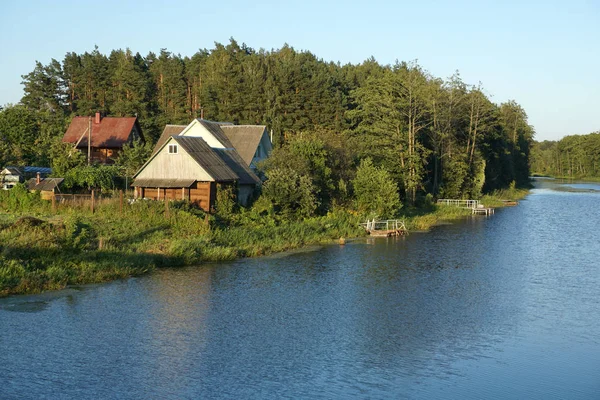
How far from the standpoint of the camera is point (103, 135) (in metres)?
66.0

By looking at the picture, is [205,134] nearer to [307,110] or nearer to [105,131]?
[105,131]

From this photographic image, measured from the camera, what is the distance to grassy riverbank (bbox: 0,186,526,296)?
27.2 metres

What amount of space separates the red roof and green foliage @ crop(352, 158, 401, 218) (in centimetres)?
2641

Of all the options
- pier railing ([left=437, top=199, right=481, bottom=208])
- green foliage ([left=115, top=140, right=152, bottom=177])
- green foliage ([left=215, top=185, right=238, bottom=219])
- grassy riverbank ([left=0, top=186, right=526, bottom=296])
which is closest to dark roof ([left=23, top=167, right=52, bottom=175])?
green foliage ([left=115, top=140, right=152, bottom=177])

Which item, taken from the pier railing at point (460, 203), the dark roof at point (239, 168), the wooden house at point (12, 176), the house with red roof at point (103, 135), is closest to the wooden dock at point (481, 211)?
the pier railing at point (460, 203)

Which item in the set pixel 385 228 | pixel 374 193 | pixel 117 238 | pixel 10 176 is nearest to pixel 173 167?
pixel 117 238

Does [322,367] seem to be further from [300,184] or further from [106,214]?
[300,184]

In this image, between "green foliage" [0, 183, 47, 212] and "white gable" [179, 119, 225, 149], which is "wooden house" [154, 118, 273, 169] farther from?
"green foliage" [0, 183, 47, 212]

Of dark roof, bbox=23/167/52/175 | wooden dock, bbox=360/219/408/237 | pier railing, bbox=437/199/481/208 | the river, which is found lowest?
the river

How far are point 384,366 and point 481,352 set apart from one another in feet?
11.1

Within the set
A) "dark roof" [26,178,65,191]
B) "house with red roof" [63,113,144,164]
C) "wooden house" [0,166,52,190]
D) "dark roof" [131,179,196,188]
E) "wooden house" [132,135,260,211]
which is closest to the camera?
"dark roof" [131,179,196,188]

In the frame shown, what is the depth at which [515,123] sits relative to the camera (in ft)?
360

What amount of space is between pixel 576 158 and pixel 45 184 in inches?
5907

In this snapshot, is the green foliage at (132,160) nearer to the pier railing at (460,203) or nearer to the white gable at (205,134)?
the white gable at (205,134)
